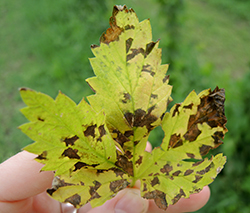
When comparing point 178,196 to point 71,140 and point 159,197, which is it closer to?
point 159,197

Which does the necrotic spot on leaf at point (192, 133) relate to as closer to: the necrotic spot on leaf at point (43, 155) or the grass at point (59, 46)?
the necrotic spot on leaf at point (43, 155)

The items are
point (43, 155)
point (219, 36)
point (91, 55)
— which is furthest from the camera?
point (219, 36)

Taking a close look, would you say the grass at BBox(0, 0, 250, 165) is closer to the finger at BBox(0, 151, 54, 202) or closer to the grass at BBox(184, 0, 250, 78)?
the grass at BBox(184, 0, 250, 78)

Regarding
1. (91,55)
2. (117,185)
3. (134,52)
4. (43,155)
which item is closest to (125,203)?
(117,185)

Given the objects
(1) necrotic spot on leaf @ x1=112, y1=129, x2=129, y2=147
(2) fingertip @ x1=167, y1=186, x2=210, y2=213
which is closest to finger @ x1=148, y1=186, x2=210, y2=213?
(2) fingertip @ x1=167, y1=186, x2=210, y2=213

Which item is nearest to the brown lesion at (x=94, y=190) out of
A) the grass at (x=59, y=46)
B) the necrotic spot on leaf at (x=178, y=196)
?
the necrotic spot on leaf at (x=178, y=196)
